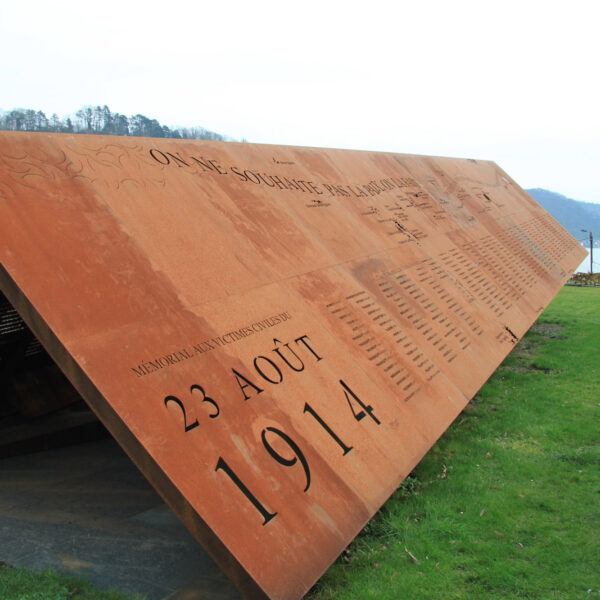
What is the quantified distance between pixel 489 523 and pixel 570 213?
17054 cm

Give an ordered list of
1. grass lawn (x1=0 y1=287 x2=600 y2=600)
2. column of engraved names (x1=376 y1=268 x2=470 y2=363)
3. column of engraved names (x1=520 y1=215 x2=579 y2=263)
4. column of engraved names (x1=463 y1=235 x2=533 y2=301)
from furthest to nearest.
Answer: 1. column of engraved names (x1=520 y1=215 x2=579 y2=263)
2. column of engraved names (x1=463 y1=235 x2=533 y2=301)
3. column of engraved names (x1=376 y1=268 x2=470 y2=363)
4. grass lawn (x1=0 y1=287 x2=600 y2=600)

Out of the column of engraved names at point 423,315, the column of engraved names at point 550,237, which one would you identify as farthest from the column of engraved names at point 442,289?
the column of engraved names at point 550,237

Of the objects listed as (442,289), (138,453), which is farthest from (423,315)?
(138,453)

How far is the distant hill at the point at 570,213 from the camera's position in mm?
145500

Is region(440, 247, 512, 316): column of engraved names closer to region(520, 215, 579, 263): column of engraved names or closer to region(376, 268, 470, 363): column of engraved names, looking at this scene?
region(376, 268, 470, 363): column of engraved names

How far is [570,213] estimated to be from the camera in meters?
157

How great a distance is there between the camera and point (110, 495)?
4.34 metres

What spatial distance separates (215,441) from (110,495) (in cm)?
218

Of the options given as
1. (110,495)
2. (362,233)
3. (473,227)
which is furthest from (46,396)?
(473,227)

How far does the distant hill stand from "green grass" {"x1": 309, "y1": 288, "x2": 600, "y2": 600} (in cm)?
14779

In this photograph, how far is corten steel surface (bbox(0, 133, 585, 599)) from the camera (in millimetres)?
2436

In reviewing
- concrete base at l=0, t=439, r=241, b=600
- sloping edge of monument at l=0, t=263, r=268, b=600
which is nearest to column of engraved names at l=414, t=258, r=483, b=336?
concrete base at l=0, t=439, r=241, b=600

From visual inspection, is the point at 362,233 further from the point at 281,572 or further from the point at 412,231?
the point at 281,572

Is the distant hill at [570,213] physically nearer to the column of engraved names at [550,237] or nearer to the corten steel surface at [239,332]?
the column of engraved names at [550,237]
